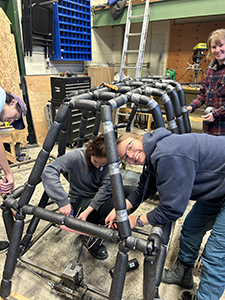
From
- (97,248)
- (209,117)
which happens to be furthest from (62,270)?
(209,117)

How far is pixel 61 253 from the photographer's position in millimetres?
1683

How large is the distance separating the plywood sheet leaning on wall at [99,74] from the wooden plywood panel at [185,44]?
1.35 m

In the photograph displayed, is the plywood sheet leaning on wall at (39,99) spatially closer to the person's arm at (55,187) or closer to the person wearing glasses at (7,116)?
the person wearing glasses at (7,116)

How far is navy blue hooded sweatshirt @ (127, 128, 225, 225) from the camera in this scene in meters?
0.88

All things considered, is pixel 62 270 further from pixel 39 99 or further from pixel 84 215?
pixel 39 99

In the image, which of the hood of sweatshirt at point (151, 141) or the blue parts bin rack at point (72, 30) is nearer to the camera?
A: the hood of sweatshirt at point (151, 141)

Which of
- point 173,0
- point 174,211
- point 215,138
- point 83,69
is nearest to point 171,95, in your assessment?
point 215,138

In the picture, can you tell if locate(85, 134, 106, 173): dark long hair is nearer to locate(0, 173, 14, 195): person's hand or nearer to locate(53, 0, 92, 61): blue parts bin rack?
locate(0, 173, 14, 195): person's hand

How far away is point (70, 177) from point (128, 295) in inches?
35.2

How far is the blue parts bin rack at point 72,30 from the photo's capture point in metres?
3.71

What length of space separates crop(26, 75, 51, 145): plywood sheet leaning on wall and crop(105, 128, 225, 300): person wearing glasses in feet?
10.3

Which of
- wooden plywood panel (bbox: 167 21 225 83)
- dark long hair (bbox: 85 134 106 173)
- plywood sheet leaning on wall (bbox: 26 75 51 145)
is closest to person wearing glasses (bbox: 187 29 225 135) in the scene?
dark long hair (bbox: 85 134 106 173)

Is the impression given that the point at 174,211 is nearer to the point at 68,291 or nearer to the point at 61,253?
the point at 68,291

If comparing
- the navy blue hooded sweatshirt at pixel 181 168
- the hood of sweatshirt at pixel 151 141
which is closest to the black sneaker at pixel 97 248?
the navy blue hooded sweatshirt at pixel 181 168
